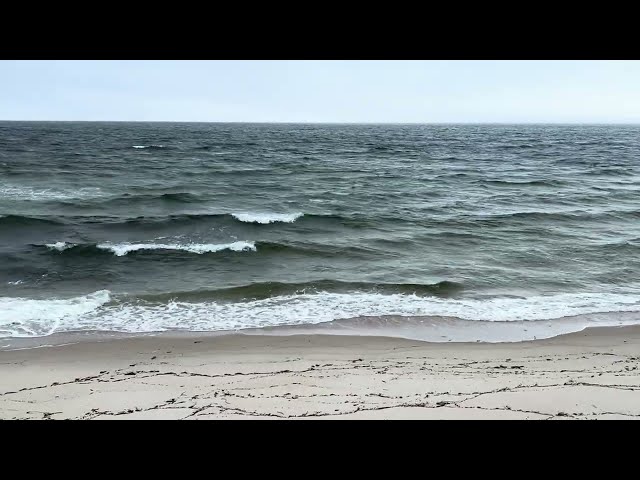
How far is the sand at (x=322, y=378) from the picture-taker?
6.20m

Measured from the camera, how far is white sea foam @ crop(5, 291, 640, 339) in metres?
9.77

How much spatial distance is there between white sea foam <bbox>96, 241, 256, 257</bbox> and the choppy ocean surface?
0.09 m

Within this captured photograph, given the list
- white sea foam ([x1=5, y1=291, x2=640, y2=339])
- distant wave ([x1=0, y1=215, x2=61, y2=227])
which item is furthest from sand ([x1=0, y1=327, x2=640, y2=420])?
distant wave ([x1=0, y1=215, x2=61, y2=227])

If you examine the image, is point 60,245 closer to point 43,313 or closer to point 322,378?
point 43,313

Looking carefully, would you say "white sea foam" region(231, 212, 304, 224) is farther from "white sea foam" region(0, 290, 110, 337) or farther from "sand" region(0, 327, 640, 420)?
"sand" region(0, 327, 640, 420)

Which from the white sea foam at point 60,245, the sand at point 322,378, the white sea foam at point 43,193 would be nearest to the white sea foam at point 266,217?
the white sea foam at point 60,245

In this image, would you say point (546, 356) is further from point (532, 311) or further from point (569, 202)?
point (569, 202)

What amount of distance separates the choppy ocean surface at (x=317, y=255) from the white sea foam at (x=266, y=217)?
81 millimetres

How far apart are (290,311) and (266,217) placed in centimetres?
1058

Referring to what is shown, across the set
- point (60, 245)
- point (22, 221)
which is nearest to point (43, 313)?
point (60, 245)

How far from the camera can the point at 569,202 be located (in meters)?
25.3
